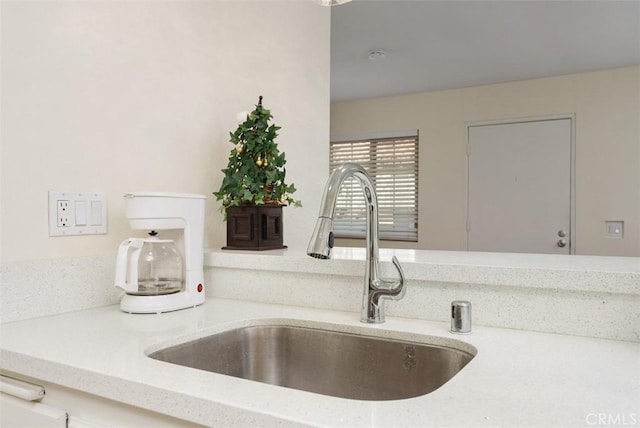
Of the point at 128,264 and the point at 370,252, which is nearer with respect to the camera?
the point at 370,252

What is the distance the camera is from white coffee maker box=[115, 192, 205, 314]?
1190 mm

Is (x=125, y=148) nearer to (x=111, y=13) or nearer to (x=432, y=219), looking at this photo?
(x=111, y=13)

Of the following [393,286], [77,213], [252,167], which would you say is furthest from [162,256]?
[393,286]

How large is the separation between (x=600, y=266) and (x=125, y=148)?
1225 millimetres

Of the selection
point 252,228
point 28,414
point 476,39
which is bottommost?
point 28,414

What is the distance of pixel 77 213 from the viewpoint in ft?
4.03

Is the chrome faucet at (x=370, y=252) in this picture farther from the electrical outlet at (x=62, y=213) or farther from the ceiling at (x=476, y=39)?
the ceiling at (x=476, y=39)

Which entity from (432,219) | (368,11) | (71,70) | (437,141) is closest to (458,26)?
(368,11)

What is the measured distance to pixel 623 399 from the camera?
2.16 ft

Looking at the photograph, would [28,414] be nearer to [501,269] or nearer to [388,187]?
[501,269]

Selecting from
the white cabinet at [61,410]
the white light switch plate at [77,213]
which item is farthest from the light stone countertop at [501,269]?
the white cabinet at [61,410]

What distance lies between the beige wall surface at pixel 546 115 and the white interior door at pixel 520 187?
0.08 meters

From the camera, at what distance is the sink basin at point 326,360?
100cm

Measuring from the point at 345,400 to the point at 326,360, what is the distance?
457mm
